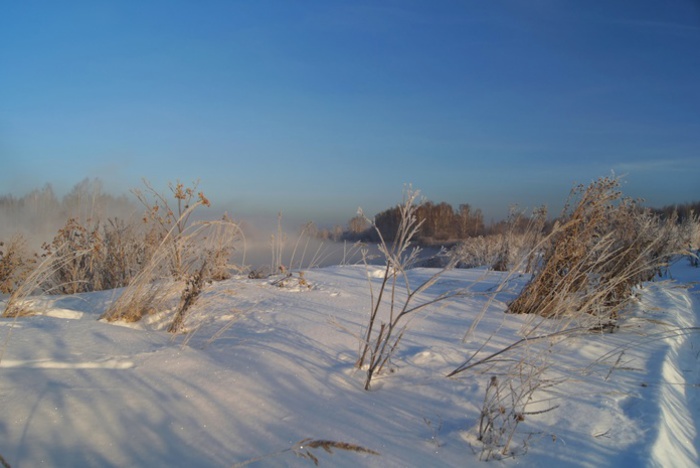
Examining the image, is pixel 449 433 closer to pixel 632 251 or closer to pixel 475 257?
pixel 632 251

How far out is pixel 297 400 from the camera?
1.97m

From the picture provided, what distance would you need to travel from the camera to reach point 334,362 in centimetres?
247

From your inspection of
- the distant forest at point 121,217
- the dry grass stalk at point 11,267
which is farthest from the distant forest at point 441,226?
the dry grass stalk at point 11,267

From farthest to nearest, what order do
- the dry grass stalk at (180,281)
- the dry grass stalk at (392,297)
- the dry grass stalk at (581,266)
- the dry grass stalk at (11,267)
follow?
1. the dry grass stalk at (11,267)
2. the dry grass stalk at (581,266)
3. the dry grass stalk at (180,281)
4. the dry grass stalk at (392,297)

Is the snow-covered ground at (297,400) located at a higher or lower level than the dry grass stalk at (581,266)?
lower

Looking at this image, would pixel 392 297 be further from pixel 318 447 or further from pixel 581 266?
pixel 581 266

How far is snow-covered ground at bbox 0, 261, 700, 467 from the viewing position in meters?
1.54

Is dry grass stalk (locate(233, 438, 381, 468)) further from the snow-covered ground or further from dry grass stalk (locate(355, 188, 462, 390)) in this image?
dry grass stalk (locate(355, 188, 462, 390))

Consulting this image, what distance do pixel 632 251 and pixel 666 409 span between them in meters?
2.35

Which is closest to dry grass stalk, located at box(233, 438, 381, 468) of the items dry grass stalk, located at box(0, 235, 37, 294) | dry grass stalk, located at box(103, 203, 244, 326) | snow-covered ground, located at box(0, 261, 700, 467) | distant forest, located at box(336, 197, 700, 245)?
snow-covered ground, located at box(0, 261, 700, 467)

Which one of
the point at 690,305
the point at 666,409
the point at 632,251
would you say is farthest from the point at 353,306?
the point at 690,305

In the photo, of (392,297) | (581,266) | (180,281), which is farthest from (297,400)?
(581,266)

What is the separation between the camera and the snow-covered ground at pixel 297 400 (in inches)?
60.5

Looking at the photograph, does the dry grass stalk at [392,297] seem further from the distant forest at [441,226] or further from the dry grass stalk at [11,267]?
the distant forest at [441,226]
